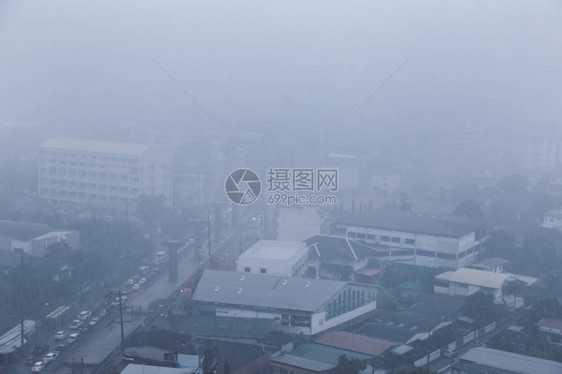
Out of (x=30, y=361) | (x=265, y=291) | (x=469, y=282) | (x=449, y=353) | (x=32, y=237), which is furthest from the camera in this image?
(x=32, y=237)

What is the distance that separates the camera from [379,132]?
9.09 meters

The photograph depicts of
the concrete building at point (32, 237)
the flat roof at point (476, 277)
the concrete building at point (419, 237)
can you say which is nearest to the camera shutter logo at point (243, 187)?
the concrete building at point (419, 237)

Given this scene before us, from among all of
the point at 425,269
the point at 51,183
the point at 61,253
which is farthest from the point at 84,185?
the point at 425,269

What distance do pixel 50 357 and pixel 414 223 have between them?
3237 millimetres

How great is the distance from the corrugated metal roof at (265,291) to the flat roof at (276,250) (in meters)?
0.44

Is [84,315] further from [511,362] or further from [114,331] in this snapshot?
[511,362]

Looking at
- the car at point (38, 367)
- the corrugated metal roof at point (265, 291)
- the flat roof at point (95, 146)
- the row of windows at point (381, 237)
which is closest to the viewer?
the car at point (38, 367)

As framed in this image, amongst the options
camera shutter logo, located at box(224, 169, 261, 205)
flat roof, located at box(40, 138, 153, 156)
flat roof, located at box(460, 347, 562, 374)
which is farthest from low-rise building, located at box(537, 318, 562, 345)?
flat roof, located at box(40, 138, 153, 156)

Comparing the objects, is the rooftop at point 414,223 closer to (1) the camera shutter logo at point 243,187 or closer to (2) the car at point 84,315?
(1) the camera shutter logo at point 243,187

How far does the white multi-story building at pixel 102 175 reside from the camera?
6.64 meters

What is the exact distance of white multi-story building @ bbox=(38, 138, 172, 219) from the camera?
6.64 meters

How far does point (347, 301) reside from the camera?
431 centimetres

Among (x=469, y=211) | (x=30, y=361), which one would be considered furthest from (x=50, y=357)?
(x=469, y=211)

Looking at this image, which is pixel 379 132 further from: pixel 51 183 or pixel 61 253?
pixel 61 253
